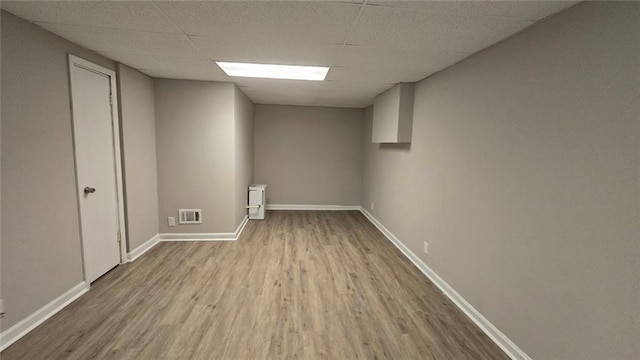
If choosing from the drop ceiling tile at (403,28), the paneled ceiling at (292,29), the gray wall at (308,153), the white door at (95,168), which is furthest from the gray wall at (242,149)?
the drop ceiling tile at (403,28)

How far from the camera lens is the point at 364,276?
3.11 meters

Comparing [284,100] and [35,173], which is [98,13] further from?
[284,100]

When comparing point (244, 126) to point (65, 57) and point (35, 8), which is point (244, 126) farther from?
point (35, 8)

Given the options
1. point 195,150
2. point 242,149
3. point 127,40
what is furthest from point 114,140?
point 242,149

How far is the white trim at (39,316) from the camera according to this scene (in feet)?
6.22

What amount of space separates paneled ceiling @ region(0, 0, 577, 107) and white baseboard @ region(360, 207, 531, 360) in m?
2.14

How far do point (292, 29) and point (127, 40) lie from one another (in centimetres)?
143

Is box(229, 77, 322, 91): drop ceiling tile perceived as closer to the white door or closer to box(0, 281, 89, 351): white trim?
the white door

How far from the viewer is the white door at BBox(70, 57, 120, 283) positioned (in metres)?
2.52

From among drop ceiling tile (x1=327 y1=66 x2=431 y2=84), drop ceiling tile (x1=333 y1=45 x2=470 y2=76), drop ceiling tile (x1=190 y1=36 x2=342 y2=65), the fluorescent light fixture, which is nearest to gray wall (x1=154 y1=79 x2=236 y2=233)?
the fluorescent light fixture

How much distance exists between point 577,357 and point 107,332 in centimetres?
304

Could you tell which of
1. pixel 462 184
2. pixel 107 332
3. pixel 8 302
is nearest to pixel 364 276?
pixel 462 184

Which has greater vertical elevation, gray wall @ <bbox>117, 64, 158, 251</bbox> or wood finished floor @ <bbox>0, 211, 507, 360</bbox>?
gray wall @ <bbox>117, 64, 158, 251</bbox>

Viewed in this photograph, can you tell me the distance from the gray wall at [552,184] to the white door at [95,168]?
3431 mm
